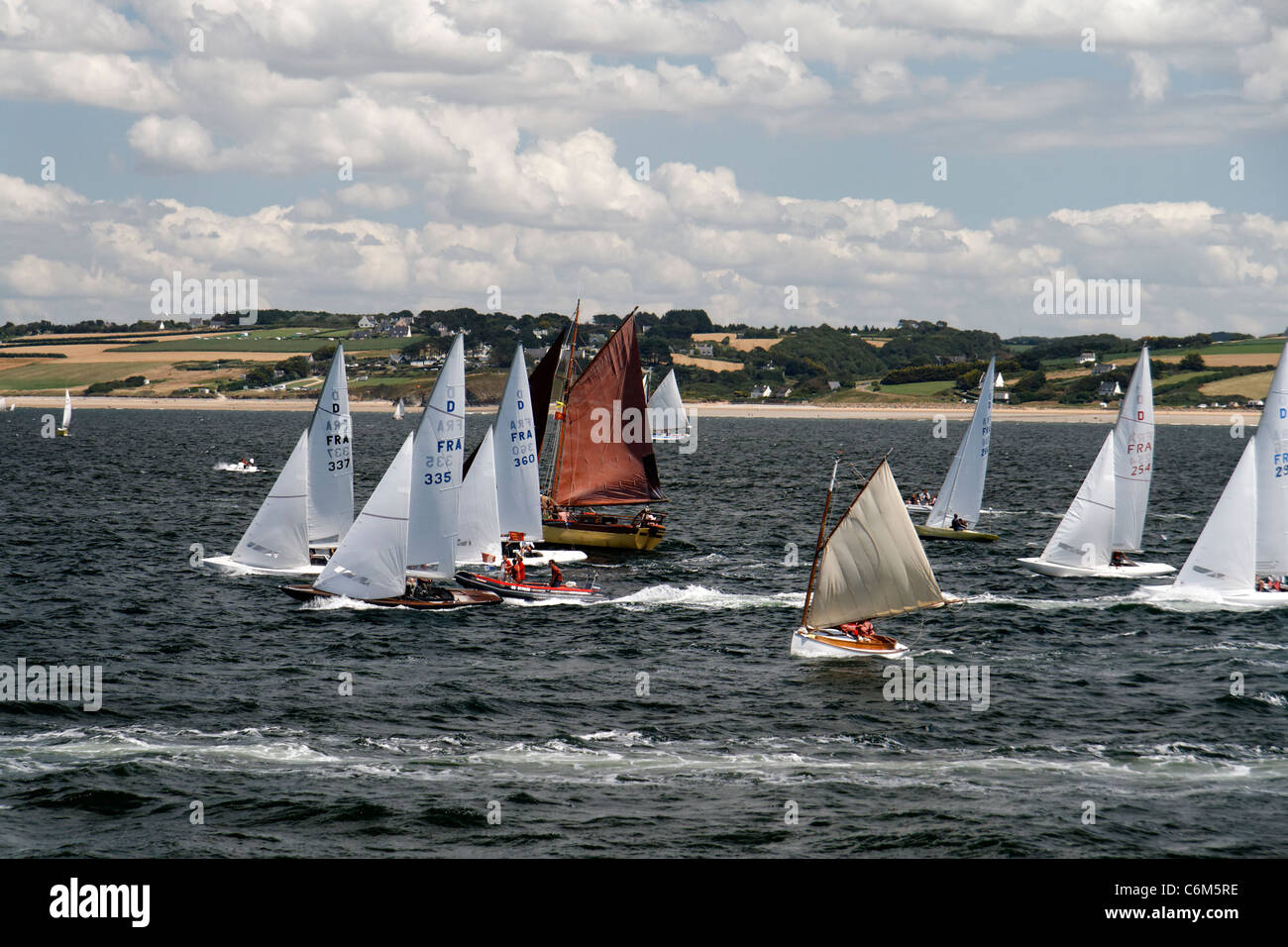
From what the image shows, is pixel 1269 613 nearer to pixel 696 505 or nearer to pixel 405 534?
pixel 405 534

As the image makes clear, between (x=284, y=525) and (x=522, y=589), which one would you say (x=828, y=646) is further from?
(x=284, y=525)

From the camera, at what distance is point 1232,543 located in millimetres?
52125

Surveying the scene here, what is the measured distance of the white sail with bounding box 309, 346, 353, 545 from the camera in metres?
55.9

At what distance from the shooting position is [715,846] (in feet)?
90.0

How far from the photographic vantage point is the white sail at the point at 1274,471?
50062 millimetres

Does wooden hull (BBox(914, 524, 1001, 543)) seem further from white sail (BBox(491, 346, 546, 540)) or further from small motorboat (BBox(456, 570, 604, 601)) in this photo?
small motorboat (BBox(456, 570, 604, 601))

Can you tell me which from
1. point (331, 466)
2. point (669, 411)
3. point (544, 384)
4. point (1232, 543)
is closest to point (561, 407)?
point (544, 384)

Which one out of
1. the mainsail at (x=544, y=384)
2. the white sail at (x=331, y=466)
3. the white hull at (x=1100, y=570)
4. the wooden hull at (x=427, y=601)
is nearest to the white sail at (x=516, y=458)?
the mainsail at (x=544, y=384)

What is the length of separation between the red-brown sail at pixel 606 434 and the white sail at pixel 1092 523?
78.4ft

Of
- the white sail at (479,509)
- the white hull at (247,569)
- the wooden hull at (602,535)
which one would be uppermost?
the white sail at (479,509)

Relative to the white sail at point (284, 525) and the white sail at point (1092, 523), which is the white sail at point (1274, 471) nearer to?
the white sail at point (1092, 523)

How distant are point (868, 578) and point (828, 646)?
294 cm

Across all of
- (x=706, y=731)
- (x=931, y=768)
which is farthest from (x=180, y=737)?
(x=931, y=768)

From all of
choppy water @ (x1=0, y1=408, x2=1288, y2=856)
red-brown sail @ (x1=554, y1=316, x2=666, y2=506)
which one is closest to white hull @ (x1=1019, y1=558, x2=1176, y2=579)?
choppy water @ (x1=0, y1=408, x2=1288, y2=856)
